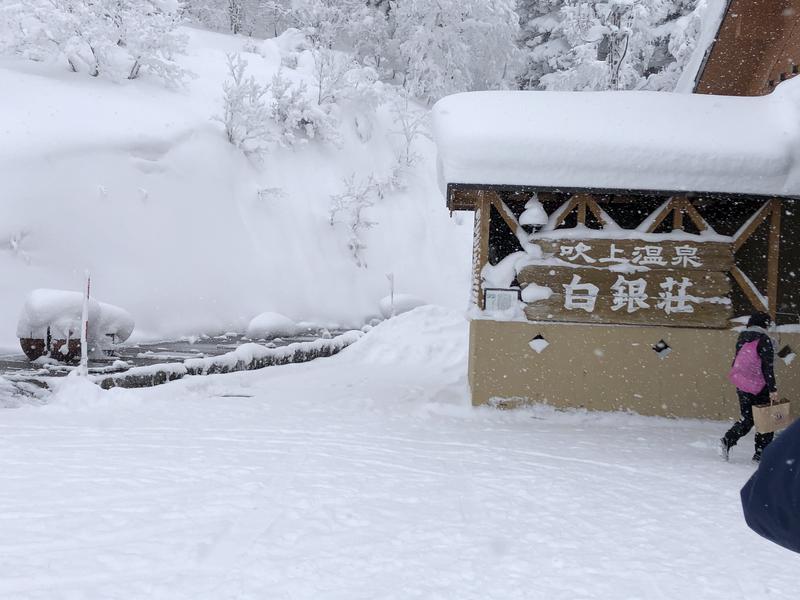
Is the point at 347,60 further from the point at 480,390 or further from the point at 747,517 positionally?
the point at 747,517

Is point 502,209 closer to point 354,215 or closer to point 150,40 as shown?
point 354,215

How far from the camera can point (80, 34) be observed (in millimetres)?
21984

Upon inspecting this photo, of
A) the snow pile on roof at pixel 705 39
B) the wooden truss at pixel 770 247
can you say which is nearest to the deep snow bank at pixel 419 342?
the wooden truss at pixel 770 247

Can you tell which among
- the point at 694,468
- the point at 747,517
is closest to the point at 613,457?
the point at 694,468

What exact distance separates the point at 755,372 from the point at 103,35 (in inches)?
870

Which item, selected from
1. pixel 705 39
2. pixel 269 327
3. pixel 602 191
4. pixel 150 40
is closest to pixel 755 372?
pixel 602 191

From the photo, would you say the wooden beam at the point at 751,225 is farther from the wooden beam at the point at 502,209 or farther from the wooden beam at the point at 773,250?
the wooden beam at the point at 502,209

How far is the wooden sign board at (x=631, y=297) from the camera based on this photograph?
8.86m

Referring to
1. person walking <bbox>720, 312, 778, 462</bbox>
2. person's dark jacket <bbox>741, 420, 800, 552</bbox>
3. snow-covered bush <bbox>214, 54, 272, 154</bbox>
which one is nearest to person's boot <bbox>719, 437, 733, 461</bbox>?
person walking <bbox>720, 312, 778, 462</bbox>

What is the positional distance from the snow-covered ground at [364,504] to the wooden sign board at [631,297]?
1.28 meters

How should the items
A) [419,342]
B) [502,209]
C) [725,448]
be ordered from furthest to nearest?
1. [419,342]
2. [502,209]
3. [725,448]

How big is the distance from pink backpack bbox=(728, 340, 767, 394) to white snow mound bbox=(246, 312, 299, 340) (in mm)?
12265

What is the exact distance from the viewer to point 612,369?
8.91 metres

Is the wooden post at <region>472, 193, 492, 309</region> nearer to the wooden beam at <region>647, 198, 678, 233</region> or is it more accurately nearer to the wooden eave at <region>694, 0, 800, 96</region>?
the wooden beam at <region>647, 198, 678, 233</region>
